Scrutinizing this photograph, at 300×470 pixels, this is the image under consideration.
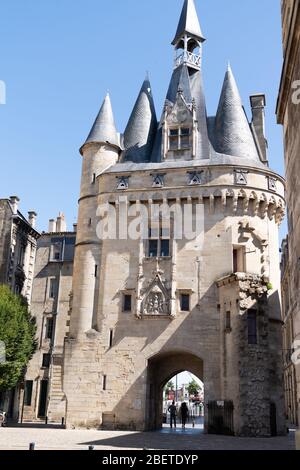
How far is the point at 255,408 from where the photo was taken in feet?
70.3

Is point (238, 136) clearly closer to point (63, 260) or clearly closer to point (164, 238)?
point (164, 238)

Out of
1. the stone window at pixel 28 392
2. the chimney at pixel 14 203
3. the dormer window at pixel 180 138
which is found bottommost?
the stone window at pixel 28 392

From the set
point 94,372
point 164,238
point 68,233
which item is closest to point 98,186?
point 164,238

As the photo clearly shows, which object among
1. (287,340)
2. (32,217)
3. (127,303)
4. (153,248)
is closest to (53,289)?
(32,217)

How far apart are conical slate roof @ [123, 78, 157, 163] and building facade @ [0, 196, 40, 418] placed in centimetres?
972

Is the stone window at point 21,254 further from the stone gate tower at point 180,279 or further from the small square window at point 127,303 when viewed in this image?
the small square window at point 127,303

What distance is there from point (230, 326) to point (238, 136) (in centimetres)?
1089

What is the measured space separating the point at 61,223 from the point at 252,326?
23695 millimetres

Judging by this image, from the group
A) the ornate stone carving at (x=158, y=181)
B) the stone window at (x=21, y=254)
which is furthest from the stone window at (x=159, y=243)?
the stone window at (x=21, y=254)

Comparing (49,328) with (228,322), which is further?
(49,328)

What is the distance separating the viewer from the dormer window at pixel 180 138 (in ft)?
93.3

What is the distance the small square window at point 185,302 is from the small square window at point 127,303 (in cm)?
263

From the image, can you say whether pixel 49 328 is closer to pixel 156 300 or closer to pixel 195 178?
pixel 156 300

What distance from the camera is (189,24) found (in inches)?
1336
